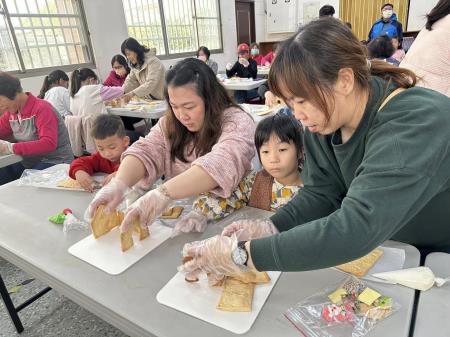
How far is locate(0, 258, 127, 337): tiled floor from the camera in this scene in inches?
58.0

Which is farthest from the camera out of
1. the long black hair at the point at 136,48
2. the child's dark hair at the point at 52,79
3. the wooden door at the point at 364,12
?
the wooden door at the point at 364,12

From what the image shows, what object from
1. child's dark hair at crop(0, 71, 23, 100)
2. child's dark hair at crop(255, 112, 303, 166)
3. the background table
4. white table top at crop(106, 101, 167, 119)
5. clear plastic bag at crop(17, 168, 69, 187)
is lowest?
the background table

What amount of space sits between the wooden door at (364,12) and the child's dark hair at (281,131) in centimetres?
724

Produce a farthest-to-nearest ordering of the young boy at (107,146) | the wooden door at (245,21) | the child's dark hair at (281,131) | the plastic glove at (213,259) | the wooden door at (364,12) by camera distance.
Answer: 1. the wooden door at (245,21)
2. the wooden door at (364,12)
3. the young boy at (107,146)
4. the child's dark hair at (281,131)
5. the plastic glove at (213,259)

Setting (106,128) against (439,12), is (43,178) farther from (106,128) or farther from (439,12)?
(439,12)

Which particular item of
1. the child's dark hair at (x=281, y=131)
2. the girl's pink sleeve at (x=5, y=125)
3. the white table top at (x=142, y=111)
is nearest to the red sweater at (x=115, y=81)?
the white table top at (x=142, y=111)

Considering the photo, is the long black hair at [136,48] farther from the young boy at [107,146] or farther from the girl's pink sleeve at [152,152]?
the girl's pink sleeve at [152,152]

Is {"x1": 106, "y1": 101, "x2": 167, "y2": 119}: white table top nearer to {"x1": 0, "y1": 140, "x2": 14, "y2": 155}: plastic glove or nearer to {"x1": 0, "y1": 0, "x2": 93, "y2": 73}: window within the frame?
{"x1": 0, "y1": 140, "x2": 14, "y2": 155}: plastic glove

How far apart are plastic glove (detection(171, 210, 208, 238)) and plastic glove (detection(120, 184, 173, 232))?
0.07 m

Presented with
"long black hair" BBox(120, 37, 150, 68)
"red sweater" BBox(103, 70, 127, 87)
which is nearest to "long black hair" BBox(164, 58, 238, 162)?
"long black hair" BBox(120, 37, 150, 68)

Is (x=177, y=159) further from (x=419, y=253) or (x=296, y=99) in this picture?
(x=419, y=253)

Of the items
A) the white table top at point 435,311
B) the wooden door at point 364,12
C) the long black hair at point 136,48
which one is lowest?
the white table top at point 435,311

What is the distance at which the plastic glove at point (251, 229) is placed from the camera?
843 mm

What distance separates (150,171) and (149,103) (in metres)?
2.37
